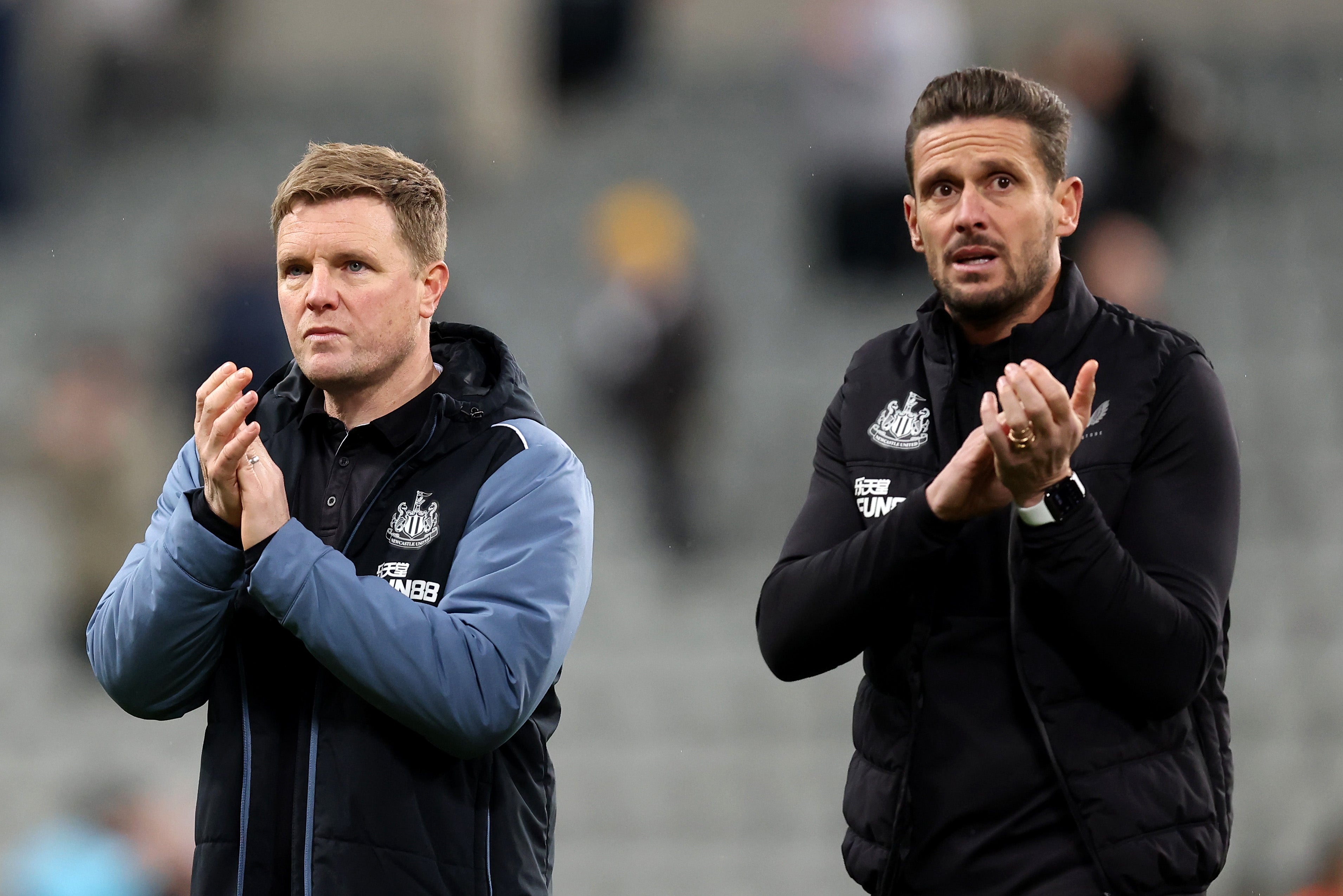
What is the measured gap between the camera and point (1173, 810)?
2.25 meters

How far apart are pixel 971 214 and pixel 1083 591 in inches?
22.2

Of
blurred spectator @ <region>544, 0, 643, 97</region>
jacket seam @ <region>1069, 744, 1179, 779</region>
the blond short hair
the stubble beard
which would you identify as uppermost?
blurred spectator @ <region>544, 0, 643, 97</region>

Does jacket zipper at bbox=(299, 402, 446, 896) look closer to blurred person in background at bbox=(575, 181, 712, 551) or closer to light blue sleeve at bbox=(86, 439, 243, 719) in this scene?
light blue sleeve at bbox=(86, 439, 243, 719)

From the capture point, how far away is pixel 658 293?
7977 mm

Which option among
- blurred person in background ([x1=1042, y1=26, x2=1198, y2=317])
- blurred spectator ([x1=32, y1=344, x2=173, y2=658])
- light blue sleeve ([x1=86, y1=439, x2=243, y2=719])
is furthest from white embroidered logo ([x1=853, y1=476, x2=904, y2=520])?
blurred spectator ([x1=32, y1=344, x2=173, y2=658])

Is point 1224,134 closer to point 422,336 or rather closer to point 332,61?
point 332,61

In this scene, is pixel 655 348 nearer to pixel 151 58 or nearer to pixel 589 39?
pixel 589 39

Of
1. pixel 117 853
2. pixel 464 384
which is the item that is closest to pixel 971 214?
pixel 464 384

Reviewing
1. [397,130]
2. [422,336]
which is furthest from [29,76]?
[422,336]

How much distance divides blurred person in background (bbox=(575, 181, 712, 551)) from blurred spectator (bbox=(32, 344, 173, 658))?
214 cm

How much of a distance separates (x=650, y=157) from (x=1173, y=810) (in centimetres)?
951

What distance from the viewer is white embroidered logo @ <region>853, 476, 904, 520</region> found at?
249 centimetres

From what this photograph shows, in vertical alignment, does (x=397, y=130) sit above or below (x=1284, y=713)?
above

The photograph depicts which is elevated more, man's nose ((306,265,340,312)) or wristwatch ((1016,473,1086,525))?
man's nose ((306,265,340,312))
